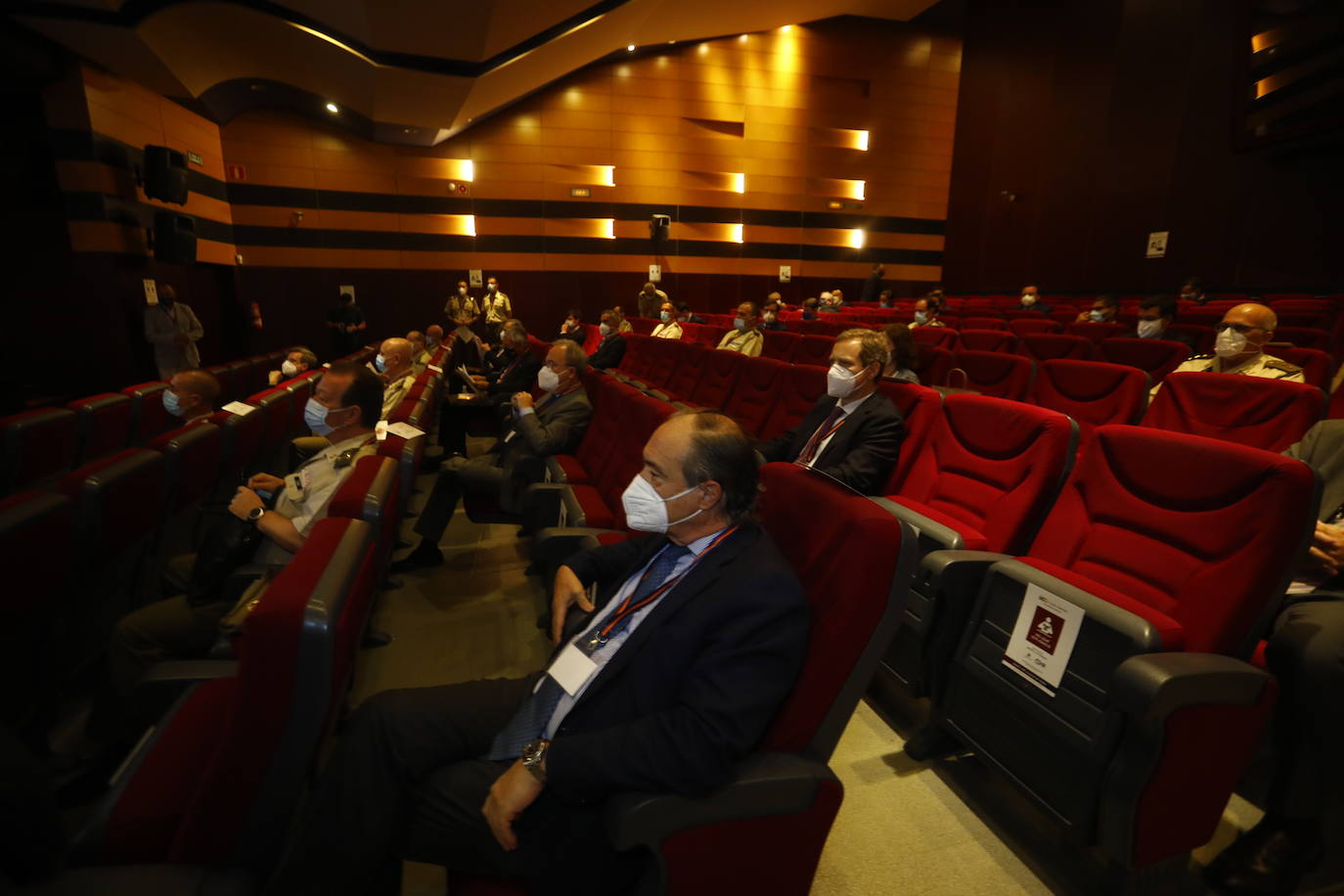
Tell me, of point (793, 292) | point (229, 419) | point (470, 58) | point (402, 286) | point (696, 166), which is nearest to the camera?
point (229, 419)

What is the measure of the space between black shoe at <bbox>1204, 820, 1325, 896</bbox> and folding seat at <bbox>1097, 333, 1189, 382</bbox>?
250cm

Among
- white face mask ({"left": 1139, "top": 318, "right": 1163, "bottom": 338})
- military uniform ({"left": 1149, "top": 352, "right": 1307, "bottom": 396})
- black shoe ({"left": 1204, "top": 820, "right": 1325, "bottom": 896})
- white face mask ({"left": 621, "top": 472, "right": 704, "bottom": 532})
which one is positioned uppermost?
white face mask ({"left": 1139, "top": 318, "right": 1163, "bottom": 338})

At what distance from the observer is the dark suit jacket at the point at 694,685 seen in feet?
2.97

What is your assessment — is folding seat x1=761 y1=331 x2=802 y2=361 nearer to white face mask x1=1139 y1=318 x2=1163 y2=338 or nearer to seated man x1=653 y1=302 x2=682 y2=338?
seated man x1=653 y1=302 x2=682 y2=338

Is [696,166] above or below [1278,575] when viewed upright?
above

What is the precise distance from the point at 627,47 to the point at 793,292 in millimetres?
5316

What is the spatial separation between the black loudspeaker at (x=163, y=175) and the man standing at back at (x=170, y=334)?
104 cm

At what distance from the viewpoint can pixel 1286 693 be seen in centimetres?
122

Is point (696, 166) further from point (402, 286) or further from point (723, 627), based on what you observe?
point (723, 627)

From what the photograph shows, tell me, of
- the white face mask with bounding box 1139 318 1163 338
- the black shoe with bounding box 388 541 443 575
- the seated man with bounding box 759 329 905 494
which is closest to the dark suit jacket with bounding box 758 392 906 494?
the seated man with bounding box 759 329 905 494

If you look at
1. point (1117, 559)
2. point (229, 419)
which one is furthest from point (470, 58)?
point (1117, 559)

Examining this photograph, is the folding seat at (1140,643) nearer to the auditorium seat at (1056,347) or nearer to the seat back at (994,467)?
the seat back at (994,467)

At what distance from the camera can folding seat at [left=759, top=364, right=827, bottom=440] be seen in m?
2.95

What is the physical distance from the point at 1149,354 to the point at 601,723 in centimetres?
369
